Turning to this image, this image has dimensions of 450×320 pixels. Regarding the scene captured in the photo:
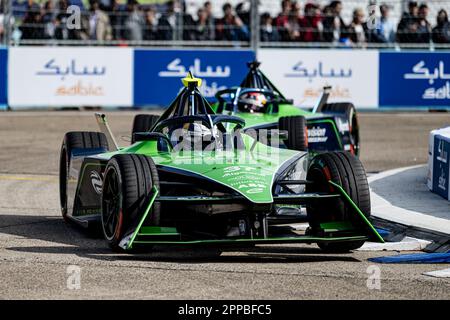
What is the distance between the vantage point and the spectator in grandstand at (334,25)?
2269 cm

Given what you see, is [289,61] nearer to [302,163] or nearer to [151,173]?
[302,163]

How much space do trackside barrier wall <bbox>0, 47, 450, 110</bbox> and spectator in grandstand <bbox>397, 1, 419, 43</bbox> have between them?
36 centimetres

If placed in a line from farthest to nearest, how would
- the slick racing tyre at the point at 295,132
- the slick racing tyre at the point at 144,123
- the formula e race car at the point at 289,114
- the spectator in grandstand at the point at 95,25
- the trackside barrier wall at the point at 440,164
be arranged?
the spectator in grandstand at the point at 95,25, the formula e race car at the point at 289,114, the slick racing tyre at the point at 295,132, the slick racing tyre at the point at 144,123, the trackside barrier wall at the point at 440,164

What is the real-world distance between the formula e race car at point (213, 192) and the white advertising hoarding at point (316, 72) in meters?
12.8

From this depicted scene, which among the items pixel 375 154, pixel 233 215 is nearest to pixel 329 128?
pixel 375 154

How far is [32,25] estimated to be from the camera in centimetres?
2180

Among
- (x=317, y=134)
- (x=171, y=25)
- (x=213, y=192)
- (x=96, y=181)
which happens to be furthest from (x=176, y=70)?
(x=213, y=192)

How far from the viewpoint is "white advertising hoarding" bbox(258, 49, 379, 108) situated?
73.2ft

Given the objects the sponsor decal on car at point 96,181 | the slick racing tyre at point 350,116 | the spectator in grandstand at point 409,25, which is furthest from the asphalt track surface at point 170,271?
the spectator in grandstand at point 409,25

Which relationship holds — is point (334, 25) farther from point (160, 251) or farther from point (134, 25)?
point (160, 251)

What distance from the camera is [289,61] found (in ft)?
73.4

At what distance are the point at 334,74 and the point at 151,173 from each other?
14.5 meters

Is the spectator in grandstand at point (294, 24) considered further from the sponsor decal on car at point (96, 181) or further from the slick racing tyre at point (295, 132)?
the sponsor decal on car at point (96, 181)

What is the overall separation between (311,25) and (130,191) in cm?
1515
